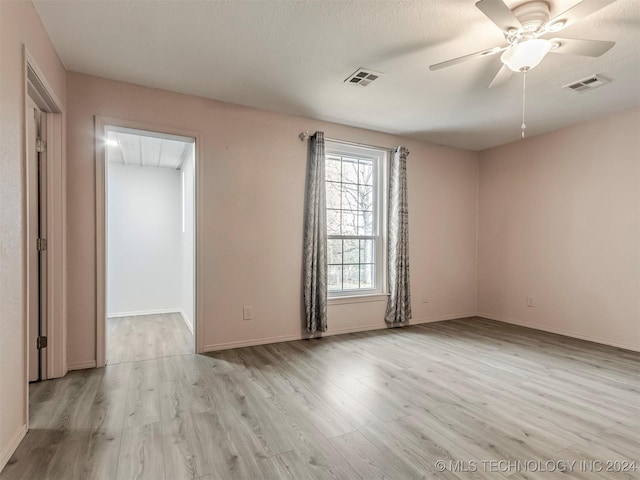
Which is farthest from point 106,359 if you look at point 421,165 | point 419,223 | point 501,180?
point 501,180

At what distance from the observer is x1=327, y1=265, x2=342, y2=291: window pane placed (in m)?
4.11

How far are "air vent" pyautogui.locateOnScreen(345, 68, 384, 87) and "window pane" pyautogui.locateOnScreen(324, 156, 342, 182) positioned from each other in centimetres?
126

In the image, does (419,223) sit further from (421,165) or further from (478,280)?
(478,280)

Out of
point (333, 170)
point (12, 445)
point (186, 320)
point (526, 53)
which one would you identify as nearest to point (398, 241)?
point (333, 170)

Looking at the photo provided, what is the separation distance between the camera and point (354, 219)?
14.1 feet

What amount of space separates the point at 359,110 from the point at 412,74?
87 cm

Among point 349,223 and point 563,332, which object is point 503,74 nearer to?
point 349,223

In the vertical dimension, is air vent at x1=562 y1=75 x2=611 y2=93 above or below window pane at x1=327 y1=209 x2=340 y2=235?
above

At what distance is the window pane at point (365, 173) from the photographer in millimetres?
4363

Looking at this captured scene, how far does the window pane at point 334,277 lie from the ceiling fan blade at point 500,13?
2.88m

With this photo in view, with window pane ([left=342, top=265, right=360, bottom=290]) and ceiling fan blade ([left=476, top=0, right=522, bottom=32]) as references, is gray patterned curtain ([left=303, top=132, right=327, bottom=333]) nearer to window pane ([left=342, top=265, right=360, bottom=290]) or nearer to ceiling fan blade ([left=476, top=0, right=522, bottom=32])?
window pane ([left=342, top=265, right=360, bottom=290])

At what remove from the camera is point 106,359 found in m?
2.99

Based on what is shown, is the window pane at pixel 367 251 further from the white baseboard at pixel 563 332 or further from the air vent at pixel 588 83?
the air vent at pixel 588 83

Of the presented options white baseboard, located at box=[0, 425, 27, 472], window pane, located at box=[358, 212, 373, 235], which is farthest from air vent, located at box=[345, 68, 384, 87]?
white baseboard, located at box=[0, 425, 27, 472]
